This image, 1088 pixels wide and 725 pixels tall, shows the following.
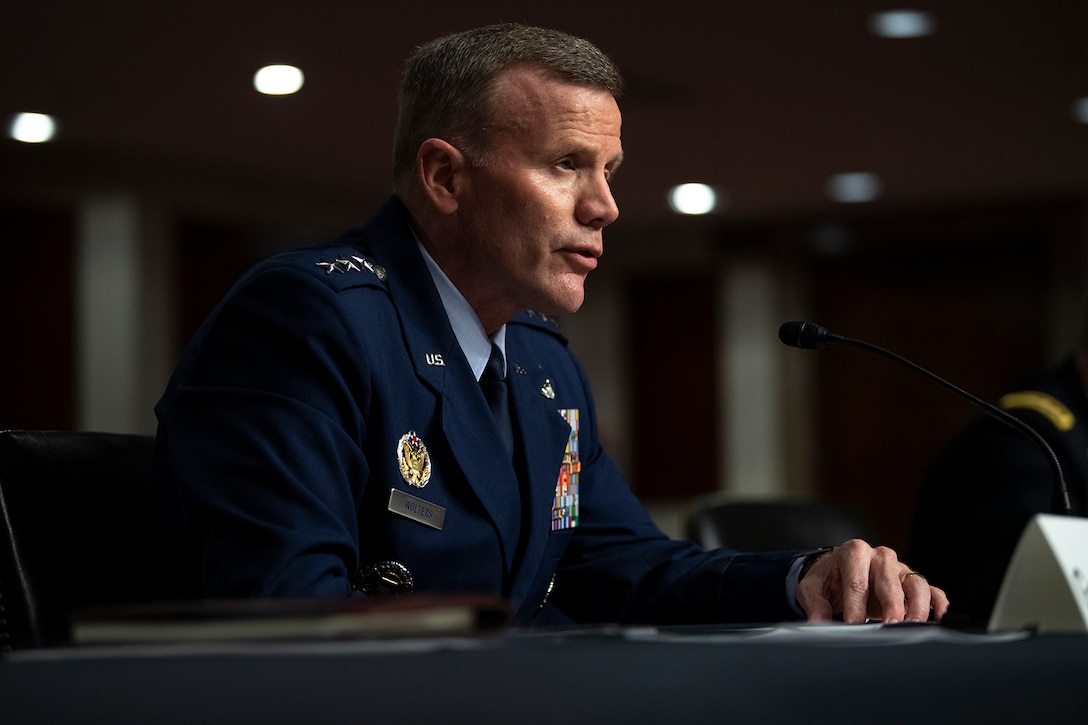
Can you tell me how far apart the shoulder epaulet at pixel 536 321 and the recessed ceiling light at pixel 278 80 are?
3659 millimetres

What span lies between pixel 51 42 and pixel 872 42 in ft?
10.2

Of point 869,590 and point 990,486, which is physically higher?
point 990,486

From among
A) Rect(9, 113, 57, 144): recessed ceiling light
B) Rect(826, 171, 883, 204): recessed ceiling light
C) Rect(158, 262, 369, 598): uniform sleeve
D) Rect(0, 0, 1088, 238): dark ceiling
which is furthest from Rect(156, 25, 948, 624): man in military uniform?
Rect(826, 171, 883, 204): recessed ceiling light

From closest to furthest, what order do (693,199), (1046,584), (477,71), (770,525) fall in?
(1046,584)
(477,71)
(770,525)
(693,199)

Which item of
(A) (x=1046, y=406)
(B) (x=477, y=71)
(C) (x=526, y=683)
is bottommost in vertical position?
(C) (x=526, y=683)

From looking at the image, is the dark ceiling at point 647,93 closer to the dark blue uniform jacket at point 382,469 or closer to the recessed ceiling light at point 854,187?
the recessed ceiling light at point 854,187

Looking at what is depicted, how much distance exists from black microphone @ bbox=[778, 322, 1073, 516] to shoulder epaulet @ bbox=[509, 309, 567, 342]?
37 centimetres

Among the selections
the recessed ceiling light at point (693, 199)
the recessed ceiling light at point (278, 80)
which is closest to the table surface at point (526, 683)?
the recessed ceiling light at point (278, 80)

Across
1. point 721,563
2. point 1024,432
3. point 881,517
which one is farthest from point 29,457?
point 881,517

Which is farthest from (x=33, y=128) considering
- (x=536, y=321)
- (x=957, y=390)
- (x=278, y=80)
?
(x=957, y=390)

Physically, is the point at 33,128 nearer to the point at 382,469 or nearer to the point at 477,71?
the point at 477,71

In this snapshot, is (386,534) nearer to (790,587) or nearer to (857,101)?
(790,587)

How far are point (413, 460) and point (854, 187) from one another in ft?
22.3

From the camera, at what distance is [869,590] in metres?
1.26
